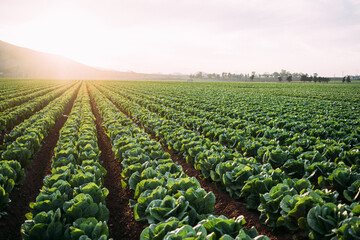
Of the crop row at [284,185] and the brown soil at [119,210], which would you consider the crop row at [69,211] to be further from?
the crop row at [284,185]

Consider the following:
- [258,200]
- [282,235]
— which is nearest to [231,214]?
[258,200]

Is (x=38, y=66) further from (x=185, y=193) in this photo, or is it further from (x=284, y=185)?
(x=284, y=185)

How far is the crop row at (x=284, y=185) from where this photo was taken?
3332 millimetres

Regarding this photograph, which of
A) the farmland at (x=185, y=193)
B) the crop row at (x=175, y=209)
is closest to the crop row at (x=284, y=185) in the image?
the farmland at (x=185, y=193)

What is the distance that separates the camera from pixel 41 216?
307 cm

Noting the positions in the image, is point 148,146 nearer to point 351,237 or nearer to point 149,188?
point 149,188

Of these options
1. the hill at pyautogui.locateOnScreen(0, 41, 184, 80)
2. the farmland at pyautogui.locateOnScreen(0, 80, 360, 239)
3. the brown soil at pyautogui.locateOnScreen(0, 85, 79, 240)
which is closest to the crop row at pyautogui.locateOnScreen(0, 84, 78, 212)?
the farmland at pyautogui.locateOnScreen(0, 80, 360, 239)

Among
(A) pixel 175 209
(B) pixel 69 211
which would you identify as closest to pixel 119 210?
(B) pixel 69 211

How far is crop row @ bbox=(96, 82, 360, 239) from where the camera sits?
3.33m

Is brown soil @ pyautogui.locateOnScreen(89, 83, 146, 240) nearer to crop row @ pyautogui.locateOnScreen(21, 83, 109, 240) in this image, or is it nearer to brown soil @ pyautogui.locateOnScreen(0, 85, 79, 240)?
crop row @ pyautogui.locateOnScreen(21, 83, 109, 240)

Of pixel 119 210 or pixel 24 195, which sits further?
pixel 24 195

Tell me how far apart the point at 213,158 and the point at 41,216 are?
3803mm

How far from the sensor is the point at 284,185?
3852 millimetres

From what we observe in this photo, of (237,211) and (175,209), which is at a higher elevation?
(175,209)
